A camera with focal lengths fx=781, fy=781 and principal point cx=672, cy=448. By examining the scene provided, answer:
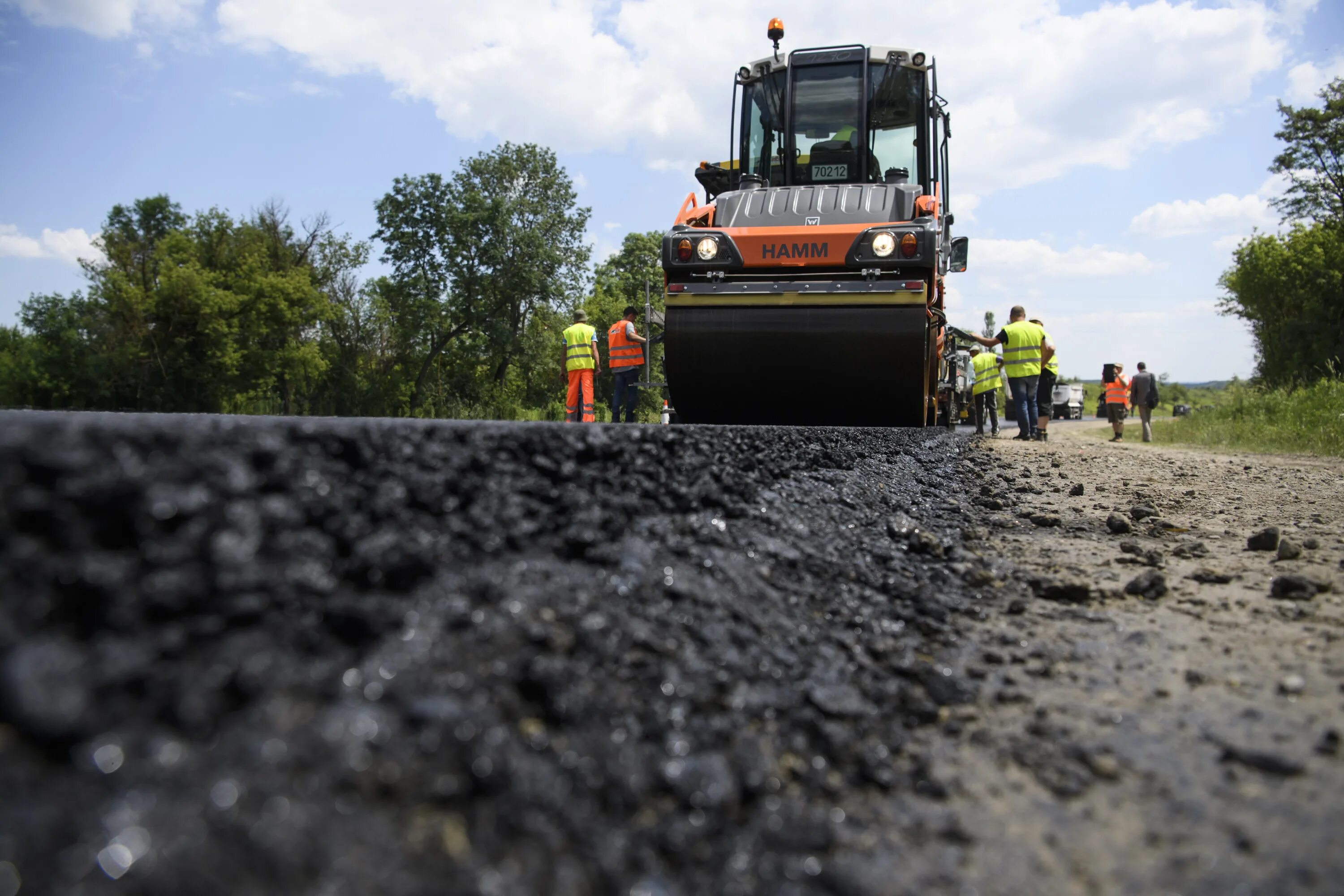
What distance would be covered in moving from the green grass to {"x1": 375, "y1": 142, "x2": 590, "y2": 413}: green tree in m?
26.2

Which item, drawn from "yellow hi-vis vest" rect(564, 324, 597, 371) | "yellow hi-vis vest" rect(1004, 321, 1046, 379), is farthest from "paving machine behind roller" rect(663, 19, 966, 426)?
"yellow hi-vis vest" rect(564, 324, 597, 371)

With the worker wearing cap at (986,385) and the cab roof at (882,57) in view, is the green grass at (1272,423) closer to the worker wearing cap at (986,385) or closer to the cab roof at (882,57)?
the worker wearing cap at (986,385)

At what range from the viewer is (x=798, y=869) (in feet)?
3.69

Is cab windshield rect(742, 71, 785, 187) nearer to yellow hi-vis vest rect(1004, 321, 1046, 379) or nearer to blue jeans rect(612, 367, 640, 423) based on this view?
blue jeans rect(612, 367, 640, 423)

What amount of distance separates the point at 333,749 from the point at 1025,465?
6524 millimetres

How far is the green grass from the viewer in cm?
1094

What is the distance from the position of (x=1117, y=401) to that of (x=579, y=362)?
38.0ft

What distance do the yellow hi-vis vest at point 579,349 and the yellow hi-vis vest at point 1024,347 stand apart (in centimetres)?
592

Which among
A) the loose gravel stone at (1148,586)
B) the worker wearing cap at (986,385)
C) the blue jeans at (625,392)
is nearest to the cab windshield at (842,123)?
the blue jeans at (625,392)

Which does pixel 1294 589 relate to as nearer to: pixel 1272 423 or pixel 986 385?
pixel 986 385

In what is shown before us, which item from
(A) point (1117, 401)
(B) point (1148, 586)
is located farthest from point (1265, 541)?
(A) point (1117, 401)

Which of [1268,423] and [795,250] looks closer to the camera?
[795,250]

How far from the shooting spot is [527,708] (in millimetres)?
1266

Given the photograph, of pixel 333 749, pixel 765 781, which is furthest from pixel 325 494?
pixel 765 781
